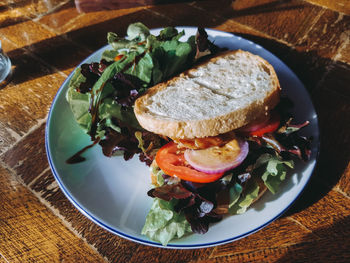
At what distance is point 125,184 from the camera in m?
1.53

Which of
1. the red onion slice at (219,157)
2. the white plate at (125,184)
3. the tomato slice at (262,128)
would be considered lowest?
the white plate at (125,184)

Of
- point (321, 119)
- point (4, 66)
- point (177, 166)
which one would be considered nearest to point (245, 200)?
point (177, 166)

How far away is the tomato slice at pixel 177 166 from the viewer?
136 centimetres

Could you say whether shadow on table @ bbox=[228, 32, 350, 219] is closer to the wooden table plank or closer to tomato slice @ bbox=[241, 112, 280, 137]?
tomato slice @ bbox=[241, 112, 280, 137]

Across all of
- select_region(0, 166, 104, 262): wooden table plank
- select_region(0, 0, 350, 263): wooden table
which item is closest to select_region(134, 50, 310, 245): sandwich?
select_region(0, 0, 350, 263): wooden table

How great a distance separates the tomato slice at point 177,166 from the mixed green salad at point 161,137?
1.2 inches

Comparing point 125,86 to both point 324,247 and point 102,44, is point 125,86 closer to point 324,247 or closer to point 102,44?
point 102,44

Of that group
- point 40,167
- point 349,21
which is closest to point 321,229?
point 40,167

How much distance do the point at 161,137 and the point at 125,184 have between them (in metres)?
0.29

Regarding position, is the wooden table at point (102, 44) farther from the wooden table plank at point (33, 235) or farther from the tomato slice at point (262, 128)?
the tomato slice at point (262, 128)

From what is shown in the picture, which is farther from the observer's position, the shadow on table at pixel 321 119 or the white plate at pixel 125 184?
the shadow on table at pixel 321 119

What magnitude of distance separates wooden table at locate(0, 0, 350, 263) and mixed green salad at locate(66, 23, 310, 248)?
142 millimetres

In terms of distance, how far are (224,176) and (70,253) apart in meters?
0.70

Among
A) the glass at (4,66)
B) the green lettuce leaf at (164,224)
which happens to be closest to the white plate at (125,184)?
the green lettuce leaf at (164,224)
